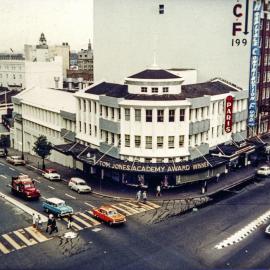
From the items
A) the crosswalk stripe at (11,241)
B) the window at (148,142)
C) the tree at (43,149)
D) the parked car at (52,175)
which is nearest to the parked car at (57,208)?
the crosswalk stripe at (11,241)

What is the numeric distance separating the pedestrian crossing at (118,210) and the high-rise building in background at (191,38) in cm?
3474

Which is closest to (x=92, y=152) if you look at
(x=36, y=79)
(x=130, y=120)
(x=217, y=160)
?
(x=130, y=120)

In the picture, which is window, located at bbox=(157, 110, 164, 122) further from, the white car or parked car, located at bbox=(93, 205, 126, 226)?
the white car

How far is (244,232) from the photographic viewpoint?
50656mm

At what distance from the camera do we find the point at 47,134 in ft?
301

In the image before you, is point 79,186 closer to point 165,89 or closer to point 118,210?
point 118,210

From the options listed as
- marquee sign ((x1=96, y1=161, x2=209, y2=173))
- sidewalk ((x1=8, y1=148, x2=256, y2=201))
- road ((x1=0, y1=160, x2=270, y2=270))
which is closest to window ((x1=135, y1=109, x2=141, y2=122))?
marquee sign ((x1=96, y1=161, x2=209, y2=173))

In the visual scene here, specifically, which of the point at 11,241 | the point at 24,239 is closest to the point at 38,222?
the point at 24,239

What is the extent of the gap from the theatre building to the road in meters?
7.50

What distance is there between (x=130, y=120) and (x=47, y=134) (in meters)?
29.8

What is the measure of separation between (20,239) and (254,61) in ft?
190

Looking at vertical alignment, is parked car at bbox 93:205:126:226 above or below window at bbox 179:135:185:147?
below

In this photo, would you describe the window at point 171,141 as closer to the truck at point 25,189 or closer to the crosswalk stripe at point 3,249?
the truck at point 25,189

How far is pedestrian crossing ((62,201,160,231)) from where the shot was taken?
52625 millimetres
